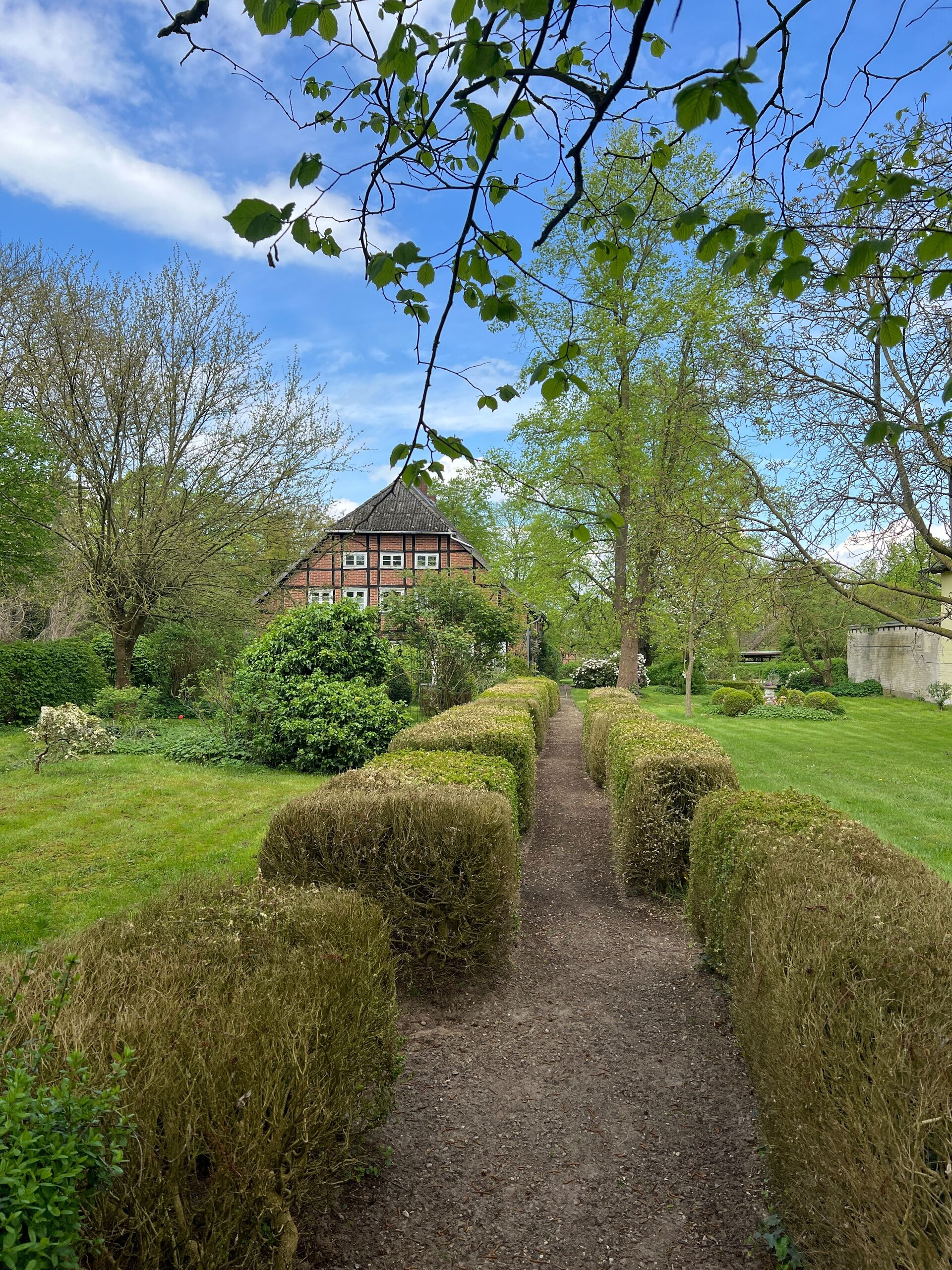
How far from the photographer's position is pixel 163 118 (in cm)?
350

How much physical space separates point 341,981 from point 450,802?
6.47ft

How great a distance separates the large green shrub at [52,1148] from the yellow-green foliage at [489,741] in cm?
509

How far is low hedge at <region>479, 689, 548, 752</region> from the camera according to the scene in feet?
34.5

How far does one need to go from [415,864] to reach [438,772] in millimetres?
1212

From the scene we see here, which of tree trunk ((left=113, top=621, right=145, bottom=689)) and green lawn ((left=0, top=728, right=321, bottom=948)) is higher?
tree trunk ((left=113, top=621, right=145, bottom=689))

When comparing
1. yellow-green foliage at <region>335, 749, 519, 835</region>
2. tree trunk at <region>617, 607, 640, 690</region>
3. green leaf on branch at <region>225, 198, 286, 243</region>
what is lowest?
yellow-green foliage at <region>335, 749, 519, 835</region>

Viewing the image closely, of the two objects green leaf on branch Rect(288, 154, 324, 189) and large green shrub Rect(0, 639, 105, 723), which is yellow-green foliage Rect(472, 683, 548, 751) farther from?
large green shrub Rect(0, 639, 105, 723)

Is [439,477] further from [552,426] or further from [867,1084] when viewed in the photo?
[552,426]

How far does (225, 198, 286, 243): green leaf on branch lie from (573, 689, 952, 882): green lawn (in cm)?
731

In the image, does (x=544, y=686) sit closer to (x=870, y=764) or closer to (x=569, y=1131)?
(x=870, y=764)

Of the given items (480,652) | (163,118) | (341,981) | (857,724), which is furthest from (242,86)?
(857,724)

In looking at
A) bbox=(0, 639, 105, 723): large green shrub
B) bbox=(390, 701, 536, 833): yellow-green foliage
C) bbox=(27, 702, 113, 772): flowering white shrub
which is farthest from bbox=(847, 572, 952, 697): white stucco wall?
bbox=(0, 639, 105, 723): large green shrub

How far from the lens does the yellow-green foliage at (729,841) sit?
3.65 m

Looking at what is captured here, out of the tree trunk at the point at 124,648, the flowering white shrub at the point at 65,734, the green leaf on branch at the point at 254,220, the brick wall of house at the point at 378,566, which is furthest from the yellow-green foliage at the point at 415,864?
A: the brick wall of house at the point at 378,566
